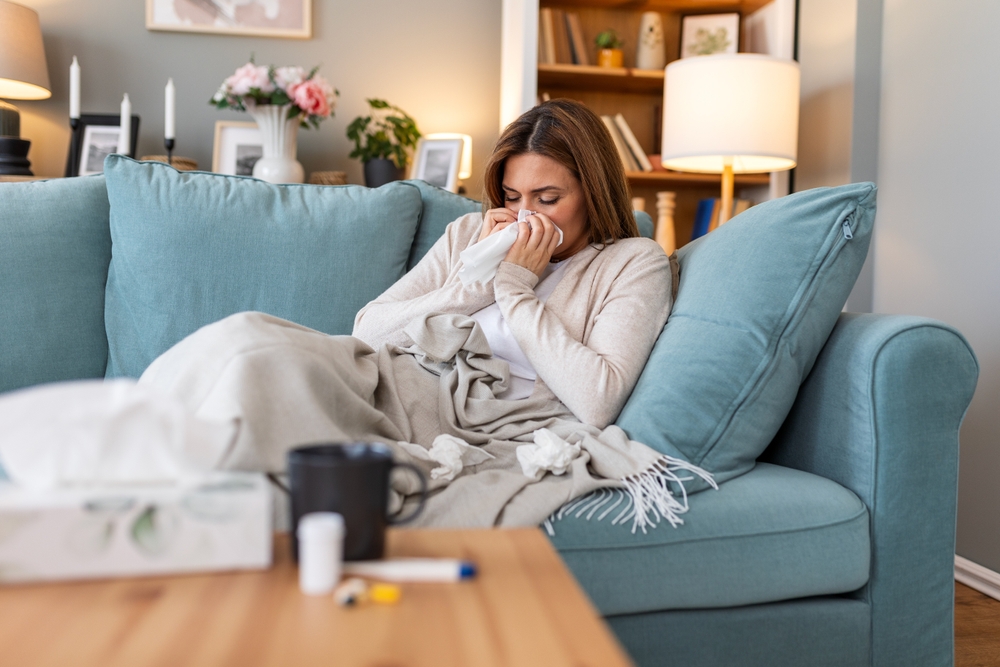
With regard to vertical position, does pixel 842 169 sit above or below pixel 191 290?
above

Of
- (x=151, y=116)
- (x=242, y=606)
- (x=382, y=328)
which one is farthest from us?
(x=151, y=116)

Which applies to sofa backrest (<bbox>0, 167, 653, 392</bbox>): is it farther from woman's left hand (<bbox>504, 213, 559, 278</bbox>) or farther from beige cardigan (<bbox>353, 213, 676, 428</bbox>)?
woman's left hand (<bbox>504, 213, 559, 278</bbox>)

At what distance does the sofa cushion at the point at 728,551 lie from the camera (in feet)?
3.41

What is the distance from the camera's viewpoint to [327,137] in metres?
3.11

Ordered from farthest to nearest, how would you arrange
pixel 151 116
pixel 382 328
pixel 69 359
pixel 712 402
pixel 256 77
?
pixel 151 116
pixel 256 77
pixel 69 359
pixel 382 328
pixel 712 402

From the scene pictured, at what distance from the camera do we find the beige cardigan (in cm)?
128

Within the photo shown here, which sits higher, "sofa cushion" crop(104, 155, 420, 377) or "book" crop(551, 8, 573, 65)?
"book" crop(551, 8, 573, 65)

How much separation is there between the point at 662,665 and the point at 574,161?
908 mm

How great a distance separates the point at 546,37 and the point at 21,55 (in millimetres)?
1795

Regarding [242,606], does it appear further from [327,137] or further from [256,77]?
[327,137]

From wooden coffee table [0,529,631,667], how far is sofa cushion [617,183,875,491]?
0.64 meters

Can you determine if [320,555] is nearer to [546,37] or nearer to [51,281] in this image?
[51,281]

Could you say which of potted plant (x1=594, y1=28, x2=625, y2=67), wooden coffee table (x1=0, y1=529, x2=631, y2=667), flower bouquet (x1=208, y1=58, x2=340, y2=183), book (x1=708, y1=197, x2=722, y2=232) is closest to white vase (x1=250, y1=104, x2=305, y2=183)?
flower bouquet (x1=208, y1=58, x2=340, y2=183)

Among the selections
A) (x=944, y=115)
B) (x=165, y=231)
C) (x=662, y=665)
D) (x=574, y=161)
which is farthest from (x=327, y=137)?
(x=662, y=665)
